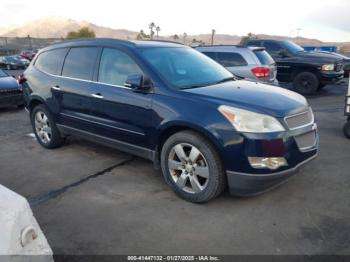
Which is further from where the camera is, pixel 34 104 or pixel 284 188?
pixel 34 104

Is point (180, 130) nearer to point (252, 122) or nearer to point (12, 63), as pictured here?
point (252, 122)

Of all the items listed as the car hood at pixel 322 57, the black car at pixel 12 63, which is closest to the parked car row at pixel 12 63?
the black car at pixel 12 63

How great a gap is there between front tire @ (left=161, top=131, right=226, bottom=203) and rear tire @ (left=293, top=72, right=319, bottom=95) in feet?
28.6

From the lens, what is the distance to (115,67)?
4492 mm

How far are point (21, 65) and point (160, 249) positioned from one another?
94.7 ft

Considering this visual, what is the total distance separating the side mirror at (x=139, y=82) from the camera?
13.1ft

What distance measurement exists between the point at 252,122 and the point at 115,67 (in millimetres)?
2041

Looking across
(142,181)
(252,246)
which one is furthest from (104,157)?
(252,246)

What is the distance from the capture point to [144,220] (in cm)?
350

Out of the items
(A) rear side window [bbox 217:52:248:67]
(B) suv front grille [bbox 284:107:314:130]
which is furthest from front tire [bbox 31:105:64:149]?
(A) rear side window [bbox 217:52:248:67]

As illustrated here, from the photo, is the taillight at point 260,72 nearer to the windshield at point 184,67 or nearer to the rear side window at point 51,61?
the windshield at point 184,67

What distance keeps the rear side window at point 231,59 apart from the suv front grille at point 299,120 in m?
5.02

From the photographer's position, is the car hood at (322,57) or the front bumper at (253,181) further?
the car hood at (322,57)

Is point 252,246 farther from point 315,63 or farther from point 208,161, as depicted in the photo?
point 315,63
